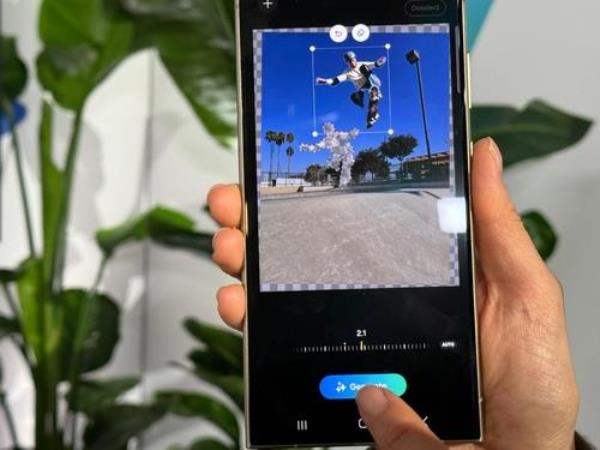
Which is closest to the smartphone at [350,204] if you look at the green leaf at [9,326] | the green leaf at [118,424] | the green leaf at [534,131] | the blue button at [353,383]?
the blue button at [353,383]

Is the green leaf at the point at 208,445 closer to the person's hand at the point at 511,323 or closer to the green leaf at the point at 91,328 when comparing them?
the green leaf at the point at 91,328

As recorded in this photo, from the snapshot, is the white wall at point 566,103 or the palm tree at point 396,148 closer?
the palm tree at point 396,148

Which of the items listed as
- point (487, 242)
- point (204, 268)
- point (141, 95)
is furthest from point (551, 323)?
point (141, 95)

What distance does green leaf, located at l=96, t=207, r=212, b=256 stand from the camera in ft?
2.19

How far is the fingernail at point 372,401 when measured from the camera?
408 mm

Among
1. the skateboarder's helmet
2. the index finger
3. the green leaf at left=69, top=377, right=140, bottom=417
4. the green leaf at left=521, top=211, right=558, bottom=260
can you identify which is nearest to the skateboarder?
the skateboarder's helmet

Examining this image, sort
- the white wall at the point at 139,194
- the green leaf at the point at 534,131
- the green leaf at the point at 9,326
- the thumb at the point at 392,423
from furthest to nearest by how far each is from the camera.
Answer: the white wall at the point at 139,194, the green leaf at the point at 9,326, the green leaf at the point at 534,131, the thumb at the point at 392,423

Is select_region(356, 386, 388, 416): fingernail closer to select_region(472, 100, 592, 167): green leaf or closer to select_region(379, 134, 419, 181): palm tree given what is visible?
select_region(379, 134, 419, 181): palm tree

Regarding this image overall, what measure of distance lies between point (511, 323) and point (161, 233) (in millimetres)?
382

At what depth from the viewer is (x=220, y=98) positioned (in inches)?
26.6

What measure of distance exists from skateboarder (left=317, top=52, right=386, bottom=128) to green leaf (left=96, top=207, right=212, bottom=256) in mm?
260

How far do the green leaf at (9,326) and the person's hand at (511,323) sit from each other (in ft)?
1.14

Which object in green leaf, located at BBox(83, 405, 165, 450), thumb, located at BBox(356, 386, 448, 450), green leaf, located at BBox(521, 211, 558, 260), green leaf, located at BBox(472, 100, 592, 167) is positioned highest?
green leaf, located at BBox(472, 100, 592, 167)

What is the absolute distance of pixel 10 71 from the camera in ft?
2.40
